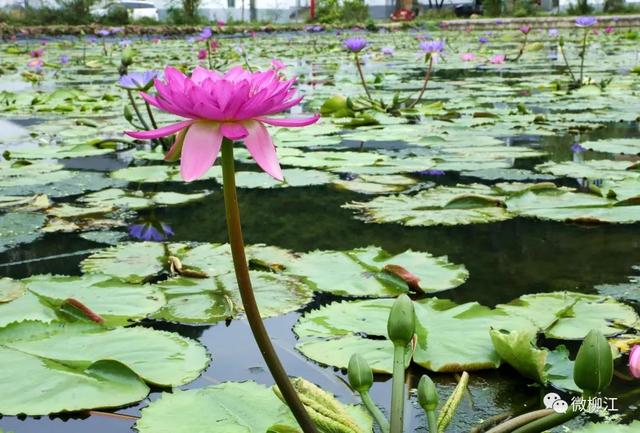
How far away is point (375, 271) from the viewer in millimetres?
1212

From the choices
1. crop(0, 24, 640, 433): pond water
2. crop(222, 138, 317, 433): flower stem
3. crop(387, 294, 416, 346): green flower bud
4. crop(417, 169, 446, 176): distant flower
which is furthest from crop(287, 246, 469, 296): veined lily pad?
crop(417, 169, 446, 176): distant flower

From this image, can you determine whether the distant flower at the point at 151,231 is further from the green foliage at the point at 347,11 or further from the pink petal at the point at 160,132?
the green foliage at the point at 347,11

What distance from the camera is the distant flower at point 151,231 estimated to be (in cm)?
149

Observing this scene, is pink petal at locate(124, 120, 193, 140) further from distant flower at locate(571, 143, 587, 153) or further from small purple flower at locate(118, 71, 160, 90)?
distant flower at locate(571, 143, 587, 153)

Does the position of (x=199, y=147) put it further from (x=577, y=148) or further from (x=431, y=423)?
(x=577, y=148)

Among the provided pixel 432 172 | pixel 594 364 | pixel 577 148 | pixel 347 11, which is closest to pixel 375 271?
pixel 594 364

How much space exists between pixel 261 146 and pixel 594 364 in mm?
318

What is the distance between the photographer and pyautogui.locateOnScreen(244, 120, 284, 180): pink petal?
23.0 inches

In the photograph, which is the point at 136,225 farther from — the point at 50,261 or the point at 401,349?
the point at 401,349

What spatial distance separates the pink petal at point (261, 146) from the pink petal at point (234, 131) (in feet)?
0.06

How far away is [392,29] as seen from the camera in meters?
16.6

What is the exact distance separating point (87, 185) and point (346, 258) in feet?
3.31

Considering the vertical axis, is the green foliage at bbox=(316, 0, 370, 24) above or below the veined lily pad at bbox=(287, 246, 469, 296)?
above

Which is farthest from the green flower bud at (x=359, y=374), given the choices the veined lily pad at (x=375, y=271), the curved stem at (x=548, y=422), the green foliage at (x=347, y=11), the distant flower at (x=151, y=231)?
the green foliage at (x=347, y=11)
